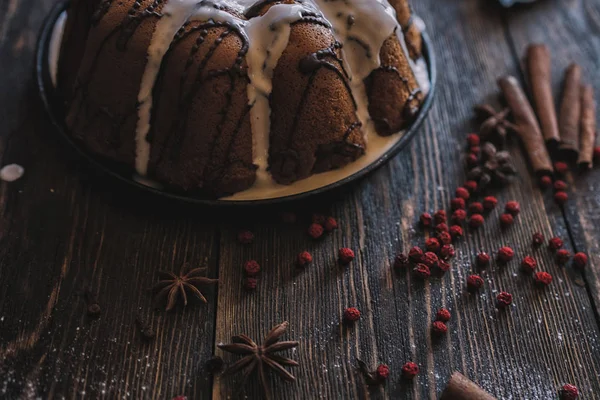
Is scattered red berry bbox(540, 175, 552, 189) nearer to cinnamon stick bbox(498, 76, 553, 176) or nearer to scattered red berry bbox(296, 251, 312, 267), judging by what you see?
cinnamon stick bbox(498, 76, 553, 176)

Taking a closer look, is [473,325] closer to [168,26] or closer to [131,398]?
[131,398]

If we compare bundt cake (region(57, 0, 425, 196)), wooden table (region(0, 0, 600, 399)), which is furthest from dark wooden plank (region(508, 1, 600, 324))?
bundt cake (region(57, 0, 425, 196))

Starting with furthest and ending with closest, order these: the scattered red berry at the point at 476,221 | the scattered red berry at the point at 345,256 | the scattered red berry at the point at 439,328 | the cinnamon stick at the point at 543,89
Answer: the cinnamon stick at the point at 543,89, the scattered red berry at the point at 476,221, the scattered red berry at the point at 345,256, the scattered red berry at the point at 439,328

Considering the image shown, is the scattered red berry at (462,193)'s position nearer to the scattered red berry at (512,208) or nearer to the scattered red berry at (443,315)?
the scattered red berry at (512,208)

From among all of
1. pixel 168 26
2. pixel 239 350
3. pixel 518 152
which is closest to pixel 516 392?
pixel 239 350

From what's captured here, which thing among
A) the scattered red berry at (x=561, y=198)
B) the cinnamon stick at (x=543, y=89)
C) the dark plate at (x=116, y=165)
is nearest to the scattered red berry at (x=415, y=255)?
the dark plate at (x=116, y=165)
